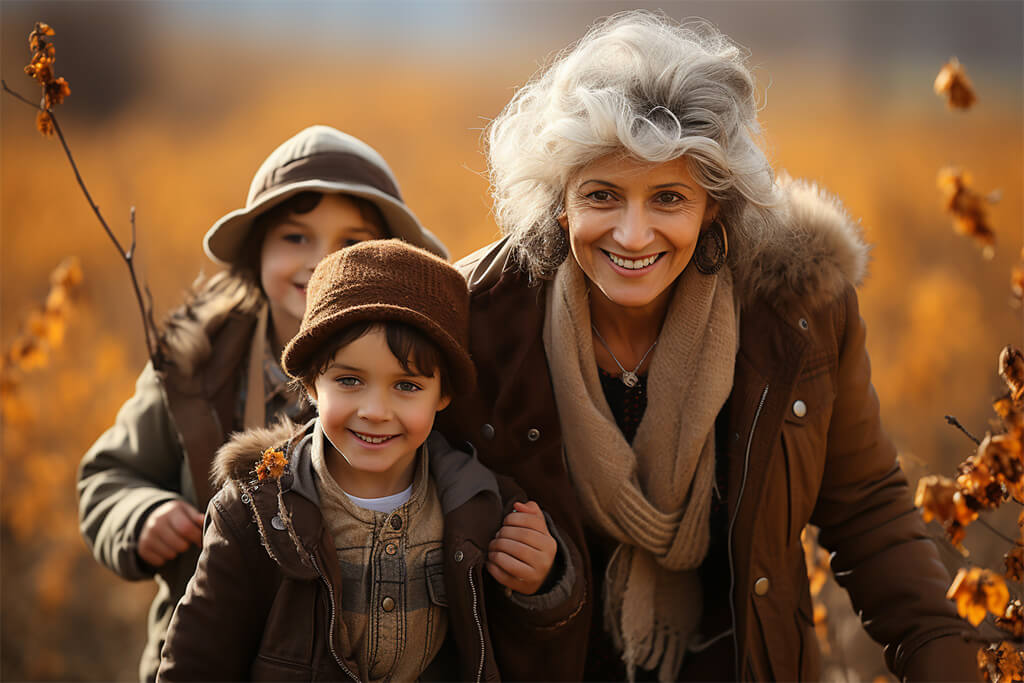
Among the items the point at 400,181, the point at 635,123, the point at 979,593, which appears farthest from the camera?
the point at 400,181

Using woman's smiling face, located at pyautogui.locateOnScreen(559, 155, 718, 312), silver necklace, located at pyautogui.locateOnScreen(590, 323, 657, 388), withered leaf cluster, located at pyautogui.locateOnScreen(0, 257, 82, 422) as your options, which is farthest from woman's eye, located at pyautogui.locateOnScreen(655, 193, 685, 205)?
withered leaf cluster, located at pyautogui.locateOnScreen(0, 257, 82, 422)

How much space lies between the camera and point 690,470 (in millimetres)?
2629

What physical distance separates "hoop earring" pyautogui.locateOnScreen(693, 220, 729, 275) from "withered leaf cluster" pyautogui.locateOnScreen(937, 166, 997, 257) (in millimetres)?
765

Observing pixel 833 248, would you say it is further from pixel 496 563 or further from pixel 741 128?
pixel 496 563

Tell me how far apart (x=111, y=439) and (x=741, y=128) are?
2031mm

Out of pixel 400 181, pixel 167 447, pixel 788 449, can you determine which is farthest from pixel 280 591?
pixel 400 181

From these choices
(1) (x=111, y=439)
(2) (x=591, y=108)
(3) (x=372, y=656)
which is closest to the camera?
(3) (x=372, y=656)

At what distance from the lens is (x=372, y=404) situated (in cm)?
208

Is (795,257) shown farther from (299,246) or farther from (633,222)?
(299,246)

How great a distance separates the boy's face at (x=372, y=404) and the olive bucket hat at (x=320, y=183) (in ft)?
3.05

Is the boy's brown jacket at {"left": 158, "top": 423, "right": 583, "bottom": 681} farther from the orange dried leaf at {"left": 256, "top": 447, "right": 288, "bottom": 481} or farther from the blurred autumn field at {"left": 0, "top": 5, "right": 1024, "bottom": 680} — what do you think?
the blurred autumn field at {"left": 0, "top": 5, "right": 1024, "bottom": 680}

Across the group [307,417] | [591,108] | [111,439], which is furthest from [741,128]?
[111,439]

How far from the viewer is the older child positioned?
9.02 feet

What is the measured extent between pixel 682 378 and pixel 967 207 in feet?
3.14
